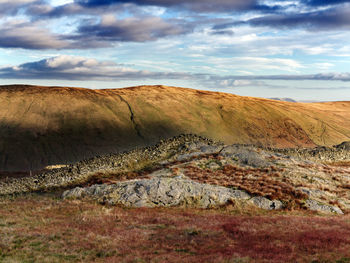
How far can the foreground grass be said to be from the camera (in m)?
17.4

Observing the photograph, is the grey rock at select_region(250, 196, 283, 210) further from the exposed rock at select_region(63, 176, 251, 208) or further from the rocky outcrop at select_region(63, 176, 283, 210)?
the exposed rock at select_region(63, 176, 251, 208)

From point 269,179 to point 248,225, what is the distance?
641 inches

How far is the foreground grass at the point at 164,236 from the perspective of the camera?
57.2 ft

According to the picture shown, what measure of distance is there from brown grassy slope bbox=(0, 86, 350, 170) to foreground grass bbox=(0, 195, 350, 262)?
10605 cm

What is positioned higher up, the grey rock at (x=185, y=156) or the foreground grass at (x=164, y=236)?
the foreground grass at (x=164, y=236)

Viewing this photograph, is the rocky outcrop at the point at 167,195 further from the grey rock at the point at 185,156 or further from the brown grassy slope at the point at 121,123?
the brown grassy slope at the point at 121,123

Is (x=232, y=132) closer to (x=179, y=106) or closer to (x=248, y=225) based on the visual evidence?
(x=179, y=106)

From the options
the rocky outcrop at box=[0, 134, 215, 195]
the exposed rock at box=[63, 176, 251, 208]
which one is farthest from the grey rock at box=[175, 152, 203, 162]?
the exposed rock at box=[63, 176, 251, 208]

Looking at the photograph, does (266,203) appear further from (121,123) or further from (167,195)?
(121,123)

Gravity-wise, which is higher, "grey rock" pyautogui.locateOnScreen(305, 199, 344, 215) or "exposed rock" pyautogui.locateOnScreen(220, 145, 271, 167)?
"exposed rock" pyautogui.locateOnScreen(220, 145, 271, 167)

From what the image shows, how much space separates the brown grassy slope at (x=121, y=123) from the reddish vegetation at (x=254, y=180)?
320 feet

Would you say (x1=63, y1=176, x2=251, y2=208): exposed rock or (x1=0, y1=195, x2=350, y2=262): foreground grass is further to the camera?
Result: (x1=63, y1=176, x2=251, y2=208): exposed rock

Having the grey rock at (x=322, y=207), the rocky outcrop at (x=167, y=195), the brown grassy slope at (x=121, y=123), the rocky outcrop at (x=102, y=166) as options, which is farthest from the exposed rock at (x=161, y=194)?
the brown grassy slope at (x=121, y=123)

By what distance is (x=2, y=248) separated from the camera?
19.0 meters
